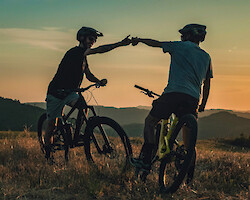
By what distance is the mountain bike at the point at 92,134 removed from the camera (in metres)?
5.69

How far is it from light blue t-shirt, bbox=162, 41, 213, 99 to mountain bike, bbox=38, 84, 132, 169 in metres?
1.30

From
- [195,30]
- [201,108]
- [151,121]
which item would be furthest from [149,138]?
[195,30]

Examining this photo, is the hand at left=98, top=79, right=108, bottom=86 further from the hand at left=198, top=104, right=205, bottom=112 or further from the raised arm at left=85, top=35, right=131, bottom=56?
the hand at left=198, top=104, right=205, bottom=112

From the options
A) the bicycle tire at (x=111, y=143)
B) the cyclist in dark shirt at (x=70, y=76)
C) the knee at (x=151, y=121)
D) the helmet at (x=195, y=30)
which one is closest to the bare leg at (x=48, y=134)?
the cyclist in dark shirt at (x=70, y=76)

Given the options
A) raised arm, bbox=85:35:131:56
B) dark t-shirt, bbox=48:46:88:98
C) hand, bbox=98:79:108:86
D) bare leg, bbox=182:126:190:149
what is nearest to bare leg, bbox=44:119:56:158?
dark t-shirt, bbox=48:46:88:98

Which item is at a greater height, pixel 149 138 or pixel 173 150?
pixel 149 138

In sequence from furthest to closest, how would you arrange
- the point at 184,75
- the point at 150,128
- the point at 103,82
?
the point at 103,82, the point at 150,128, the point at 184,75

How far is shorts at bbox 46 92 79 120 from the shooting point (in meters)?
6.43

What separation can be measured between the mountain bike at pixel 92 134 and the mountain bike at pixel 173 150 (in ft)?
2.14

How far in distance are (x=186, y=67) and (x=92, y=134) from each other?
222 cm

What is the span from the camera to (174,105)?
4.86m

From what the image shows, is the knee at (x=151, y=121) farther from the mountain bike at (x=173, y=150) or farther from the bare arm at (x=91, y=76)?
the bare arm at (x=91, y=76)

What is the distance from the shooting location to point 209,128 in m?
140

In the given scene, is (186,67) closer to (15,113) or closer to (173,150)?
(173,150)
